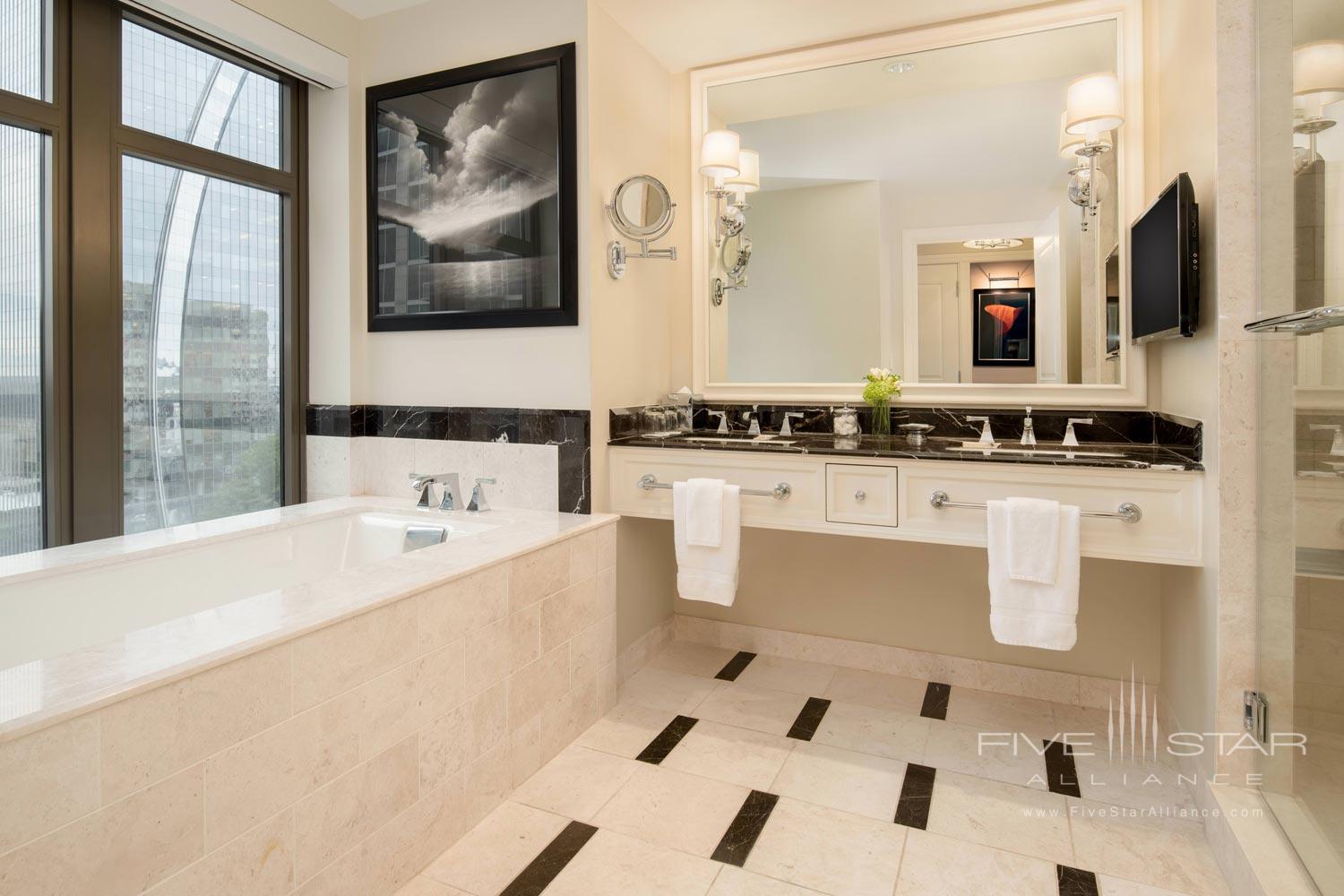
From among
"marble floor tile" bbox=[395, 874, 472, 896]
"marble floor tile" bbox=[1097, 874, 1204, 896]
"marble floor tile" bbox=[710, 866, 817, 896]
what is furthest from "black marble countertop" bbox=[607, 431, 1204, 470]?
"marble floor tile" bbox=[395, 874, 472, 896]

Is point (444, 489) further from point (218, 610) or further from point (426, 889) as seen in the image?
point (426, 889)

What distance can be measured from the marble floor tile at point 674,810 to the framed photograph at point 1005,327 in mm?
1688

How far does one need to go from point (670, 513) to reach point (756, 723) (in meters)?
0.75

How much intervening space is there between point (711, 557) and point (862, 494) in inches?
21.2

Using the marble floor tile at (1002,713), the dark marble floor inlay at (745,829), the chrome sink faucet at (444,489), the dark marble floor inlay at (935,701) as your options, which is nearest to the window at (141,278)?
the chrome sink faucet at (444,489)

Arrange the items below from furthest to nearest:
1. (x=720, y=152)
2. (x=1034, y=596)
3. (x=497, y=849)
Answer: (x=720, y=152) < (x=1034, y=596) < (x=497, y=849)

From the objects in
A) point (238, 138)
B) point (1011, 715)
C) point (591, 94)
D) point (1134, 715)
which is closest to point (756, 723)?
point (1011, 715)

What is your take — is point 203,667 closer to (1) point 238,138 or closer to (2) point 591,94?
(2) point 591,94

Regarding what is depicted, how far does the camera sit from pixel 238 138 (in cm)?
264

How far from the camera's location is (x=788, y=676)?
2771mm

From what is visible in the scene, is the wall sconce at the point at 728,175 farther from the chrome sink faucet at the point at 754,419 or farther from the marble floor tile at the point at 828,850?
the marble floor tile at the point at 828,850

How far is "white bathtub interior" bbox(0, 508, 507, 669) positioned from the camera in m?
1.70

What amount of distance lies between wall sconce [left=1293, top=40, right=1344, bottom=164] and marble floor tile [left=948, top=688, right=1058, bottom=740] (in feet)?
5.72

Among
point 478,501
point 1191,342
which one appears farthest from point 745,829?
point 1191,342
